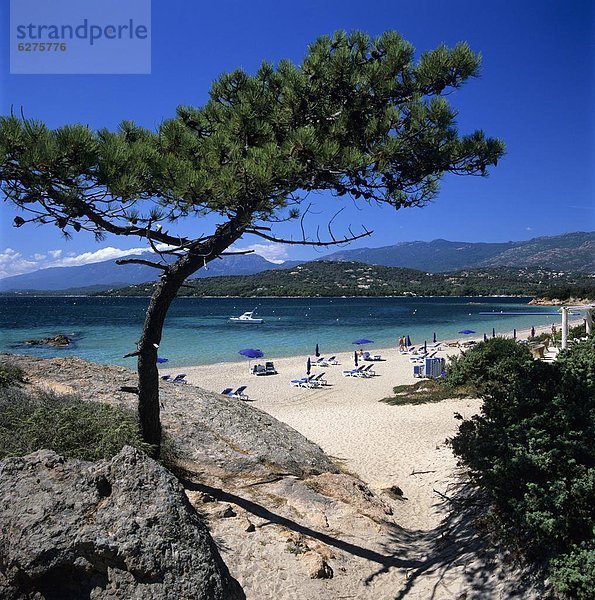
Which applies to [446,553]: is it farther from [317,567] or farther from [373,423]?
[373,423]

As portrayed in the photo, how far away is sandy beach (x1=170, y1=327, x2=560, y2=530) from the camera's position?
7.34 meters

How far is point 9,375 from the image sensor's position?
22.9 ft

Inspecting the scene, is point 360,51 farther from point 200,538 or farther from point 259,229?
point 200,538

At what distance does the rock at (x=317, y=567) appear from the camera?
162 inches

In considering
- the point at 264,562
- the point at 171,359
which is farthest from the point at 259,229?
the point at 171,359

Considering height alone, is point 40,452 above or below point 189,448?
above

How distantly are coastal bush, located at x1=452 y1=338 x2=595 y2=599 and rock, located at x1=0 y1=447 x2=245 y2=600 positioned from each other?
238cm

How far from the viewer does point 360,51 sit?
481 centimetres

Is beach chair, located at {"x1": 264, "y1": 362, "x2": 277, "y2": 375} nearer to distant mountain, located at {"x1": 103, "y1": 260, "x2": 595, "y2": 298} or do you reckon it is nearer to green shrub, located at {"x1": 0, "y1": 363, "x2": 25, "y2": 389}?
green shrub, located at {"x1": 0, "y1": 363, "x2": 25, "y2": 389}

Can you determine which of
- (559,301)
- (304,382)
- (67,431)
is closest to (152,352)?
(67,431)

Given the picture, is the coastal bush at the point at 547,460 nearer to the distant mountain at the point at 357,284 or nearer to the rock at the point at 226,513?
the rock at the point at 226,513

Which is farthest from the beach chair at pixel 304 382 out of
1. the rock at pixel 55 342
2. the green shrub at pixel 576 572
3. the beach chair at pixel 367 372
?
the rock at pixel 55 342

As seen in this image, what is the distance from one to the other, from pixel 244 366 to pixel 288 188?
2229 centimetres

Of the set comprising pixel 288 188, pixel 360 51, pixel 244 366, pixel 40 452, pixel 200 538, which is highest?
pixel 360 51
